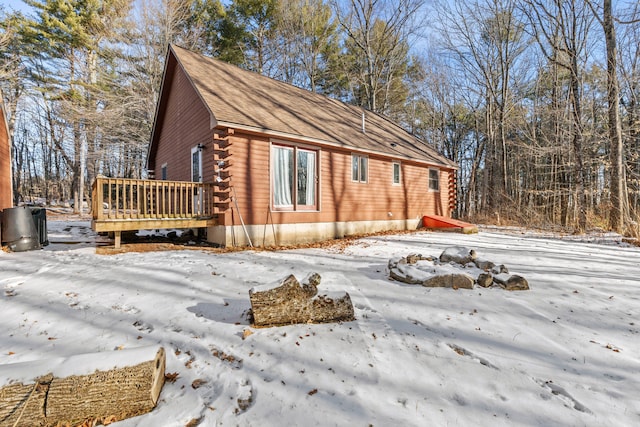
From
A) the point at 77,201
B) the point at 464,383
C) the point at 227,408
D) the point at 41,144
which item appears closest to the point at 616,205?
the point at 464,383

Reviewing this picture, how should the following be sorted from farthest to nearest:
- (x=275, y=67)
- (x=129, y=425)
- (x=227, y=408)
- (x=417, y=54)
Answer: (x=417, y=54)
(x=275, y=67)
(x=227, y=408)
(x=129, y=425)

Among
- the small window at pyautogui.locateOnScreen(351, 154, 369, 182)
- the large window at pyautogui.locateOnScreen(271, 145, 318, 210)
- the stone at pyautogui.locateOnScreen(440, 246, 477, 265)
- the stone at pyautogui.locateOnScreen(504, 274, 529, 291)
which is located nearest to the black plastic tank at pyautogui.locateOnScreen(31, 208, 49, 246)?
the large window at pyautogui.locateOnScreen(271, 145, 318, 210)

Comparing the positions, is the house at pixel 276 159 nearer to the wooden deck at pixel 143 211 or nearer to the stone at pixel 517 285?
the wooden deck at pixel 143 211

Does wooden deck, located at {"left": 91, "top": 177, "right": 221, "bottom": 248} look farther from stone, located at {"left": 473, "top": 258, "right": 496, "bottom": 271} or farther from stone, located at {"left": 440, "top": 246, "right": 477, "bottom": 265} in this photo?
stone, located at {"left": 473, "top": 258, "right": 496, "bottom": 271}

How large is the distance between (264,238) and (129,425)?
6298 mm

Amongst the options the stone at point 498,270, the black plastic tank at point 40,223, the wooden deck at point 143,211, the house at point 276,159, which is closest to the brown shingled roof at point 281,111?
the house at point 276,159

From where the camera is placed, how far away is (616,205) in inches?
402

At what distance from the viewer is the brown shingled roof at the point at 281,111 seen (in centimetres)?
791

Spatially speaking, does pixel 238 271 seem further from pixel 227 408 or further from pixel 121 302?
pixel 227 408

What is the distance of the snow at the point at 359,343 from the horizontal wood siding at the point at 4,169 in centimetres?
536

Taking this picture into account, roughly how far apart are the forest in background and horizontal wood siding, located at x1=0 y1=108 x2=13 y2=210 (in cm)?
659

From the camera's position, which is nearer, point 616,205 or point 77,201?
point 616,205

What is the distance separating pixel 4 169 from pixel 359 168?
434 inches

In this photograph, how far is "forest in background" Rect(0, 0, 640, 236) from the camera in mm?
14219
